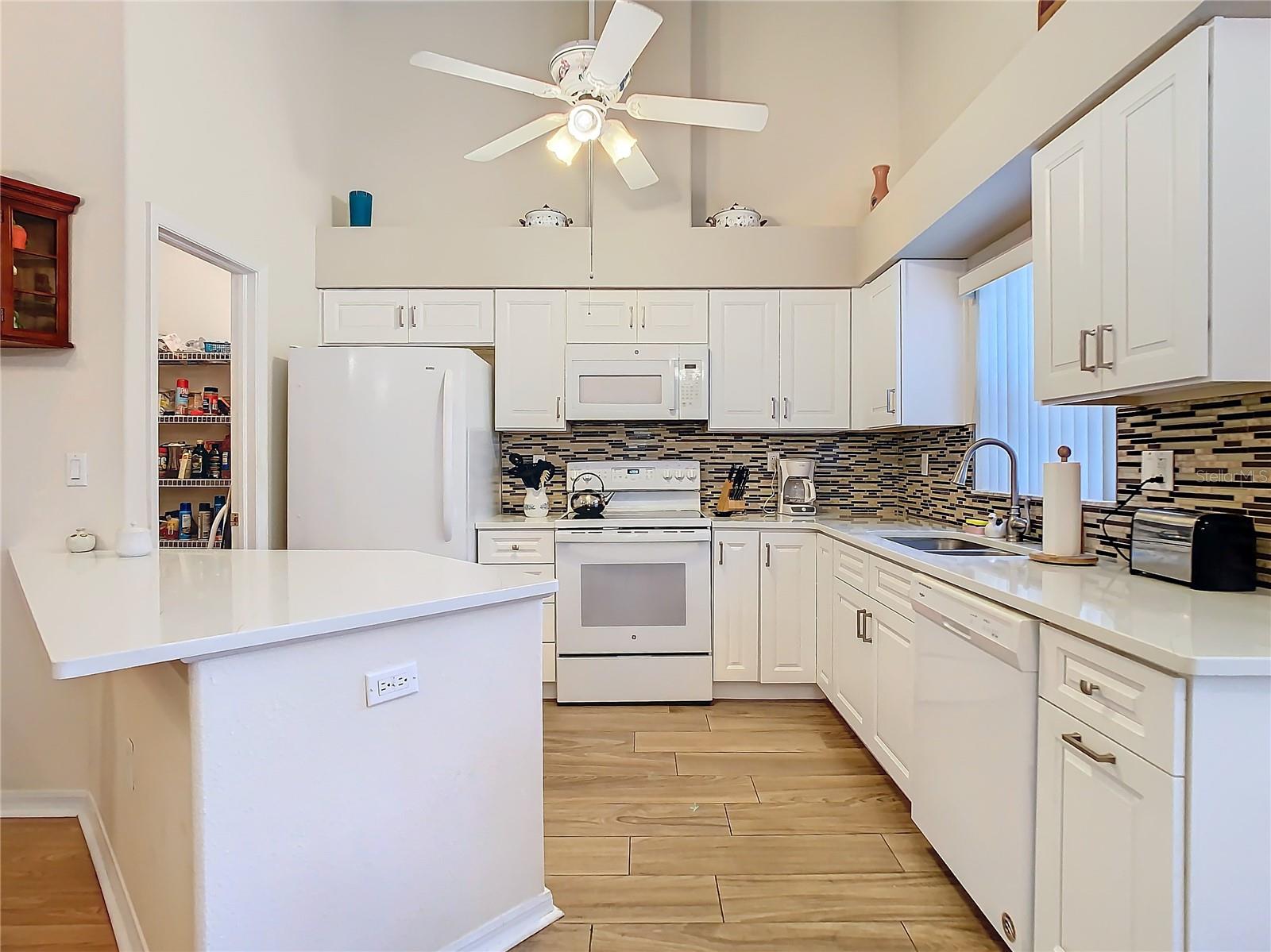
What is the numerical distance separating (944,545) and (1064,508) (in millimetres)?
807

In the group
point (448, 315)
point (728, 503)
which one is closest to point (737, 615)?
point (728, 503)

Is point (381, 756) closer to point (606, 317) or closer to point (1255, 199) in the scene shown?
point (1255, 199)

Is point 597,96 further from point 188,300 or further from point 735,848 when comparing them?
point 188,300

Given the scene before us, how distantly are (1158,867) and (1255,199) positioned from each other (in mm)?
1242

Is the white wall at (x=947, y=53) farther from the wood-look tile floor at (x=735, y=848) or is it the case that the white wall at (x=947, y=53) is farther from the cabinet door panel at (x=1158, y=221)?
the wood-look tile floor at (x=735, y=848)

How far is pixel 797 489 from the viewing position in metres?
3.63

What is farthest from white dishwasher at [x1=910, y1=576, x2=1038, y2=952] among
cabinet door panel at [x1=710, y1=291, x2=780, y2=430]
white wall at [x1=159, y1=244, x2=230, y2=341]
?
white wall at [x1=159, y1=244, x2=230, y2=341]

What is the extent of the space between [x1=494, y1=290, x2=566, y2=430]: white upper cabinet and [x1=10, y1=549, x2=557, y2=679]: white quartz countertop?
1.50 metres

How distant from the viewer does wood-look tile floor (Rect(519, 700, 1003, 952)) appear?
1.69m

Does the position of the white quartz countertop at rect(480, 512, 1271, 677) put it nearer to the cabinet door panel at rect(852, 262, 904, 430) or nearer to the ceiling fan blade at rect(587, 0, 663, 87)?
the cabinet door panel at rect(852, 262, 904, 430)

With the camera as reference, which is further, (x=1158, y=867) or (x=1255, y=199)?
(x=1255, y=199)

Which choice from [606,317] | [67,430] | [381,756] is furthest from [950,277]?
[67,430]

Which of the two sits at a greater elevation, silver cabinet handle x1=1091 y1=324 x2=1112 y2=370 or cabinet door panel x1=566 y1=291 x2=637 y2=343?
cabinet door panel x1=566 y1=291 x2=637 y2=343

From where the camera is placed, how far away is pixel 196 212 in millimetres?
2480
